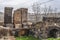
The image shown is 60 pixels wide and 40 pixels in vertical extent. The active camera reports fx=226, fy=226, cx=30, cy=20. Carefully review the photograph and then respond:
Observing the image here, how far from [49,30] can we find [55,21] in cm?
449

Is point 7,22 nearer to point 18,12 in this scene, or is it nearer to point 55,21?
point 18,12

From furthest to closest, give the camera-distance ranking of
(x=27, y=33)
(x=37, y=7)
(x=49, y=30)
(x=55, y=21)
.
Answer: (x=37, y=7)
(x=55, y=21)
(x=49, y=30)
(x=27, y=33)

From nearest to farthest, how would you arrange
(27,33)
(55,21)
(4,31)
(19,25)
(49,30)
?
(4,31)
(27,33)
(49,30)
(19,25)
(55,21)

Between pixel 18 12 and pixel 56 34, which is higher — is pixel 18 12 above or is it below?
above

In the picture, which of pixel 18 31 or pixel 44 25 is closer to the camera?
pixel 18 31

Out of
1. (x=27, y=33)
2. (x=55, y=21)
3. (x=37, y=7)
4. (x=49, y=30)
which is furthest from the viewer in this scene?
(x=37, y=7)

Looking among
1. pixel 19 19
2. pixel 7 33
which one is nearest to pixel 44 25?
pixel 19 19

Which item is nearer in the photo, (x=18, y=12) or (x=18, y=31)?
(x=18, y=31)

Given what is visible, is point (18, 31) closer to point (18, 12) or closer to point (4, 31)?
point (18, 12)

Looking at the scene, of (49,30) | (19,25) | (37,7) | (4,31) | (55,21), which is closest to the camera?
(4,31)

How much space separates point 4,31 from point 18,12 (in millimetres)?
11282

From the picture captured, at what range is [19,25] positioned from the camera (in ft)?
68.6

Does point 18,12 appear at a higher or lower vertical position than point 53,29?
higher

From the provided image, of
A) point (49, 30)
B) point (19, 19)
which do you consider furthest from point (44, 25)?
point (19, 19)
